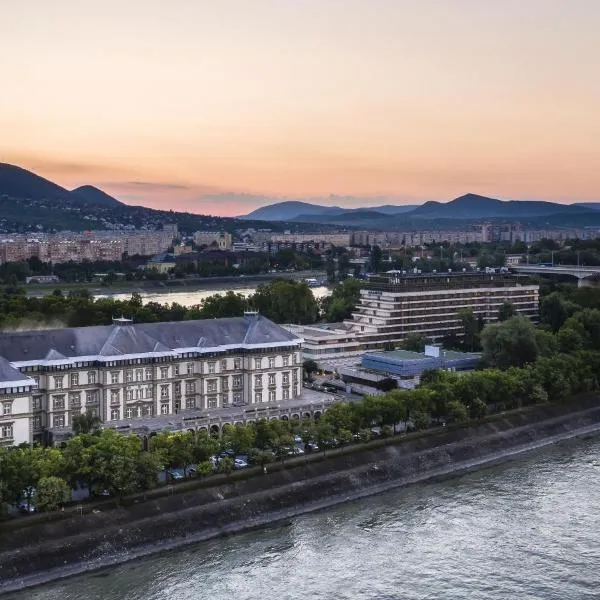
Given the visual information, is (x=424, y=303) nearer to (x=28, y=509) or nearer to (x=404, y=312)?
(x=404, y=312)

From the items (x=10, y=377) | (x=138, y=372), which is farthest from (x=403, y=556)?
(x=10, y=377)

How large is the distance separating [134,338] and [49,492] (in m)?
13.2

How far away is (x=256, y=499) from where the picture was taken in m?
33.3

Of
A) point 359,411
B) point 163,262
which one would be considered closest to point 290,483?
point 359,411

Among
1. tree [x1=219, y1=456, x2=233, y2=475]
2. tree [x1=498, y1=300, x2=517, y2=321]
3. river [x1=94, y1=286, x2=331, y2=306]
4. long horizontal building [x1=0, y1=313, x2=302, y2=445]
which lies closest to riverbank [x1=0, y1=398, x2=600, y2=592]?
tree [x1=219, y1=456, x2=233, y2=475]

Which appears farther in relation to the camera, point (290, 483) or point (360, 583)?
point (290, 483)

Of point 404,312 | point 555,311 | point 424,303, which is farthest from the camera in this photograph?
point 555,311

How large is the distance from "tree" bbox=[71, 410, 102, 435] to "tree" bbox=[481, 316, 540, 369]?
26.2 metres

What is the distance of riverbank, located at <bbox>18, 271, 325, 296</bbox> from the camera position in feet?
402

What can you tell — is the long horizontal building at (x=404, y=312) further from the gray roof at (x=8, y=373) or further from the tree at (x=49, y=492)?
the tree at (x=49, y=492)

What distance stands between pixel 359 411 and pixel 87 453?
13.2 metres

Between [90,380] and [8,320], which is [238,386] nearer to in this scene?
[90,380]

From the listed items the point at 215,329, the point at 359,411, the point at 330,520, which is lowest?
the point at 330,520

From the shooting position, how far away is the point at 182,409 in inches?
1660
